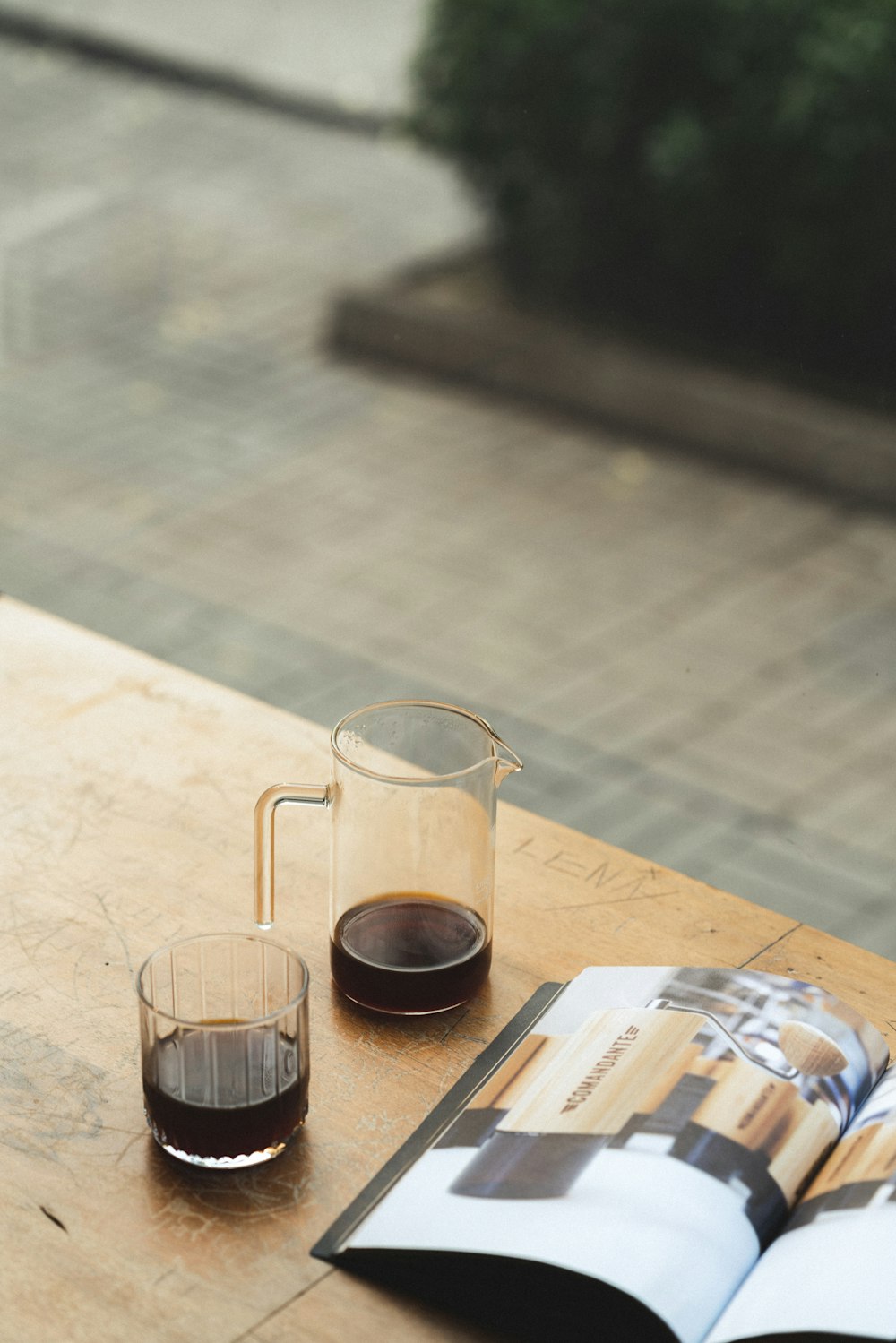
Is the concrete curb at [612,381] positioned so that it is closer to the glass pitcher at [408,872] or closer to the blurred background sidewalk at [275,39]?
the blurred background sidewalk at [275,39]

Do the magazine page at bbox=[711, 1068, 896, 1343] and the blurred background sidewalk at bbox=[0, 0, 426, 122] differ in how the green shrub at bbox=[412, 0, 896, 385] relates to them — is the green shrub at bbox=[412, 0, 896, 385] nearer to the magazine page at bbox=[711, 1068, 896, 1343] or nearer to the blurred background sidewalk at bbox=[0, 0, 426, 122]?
the blurred background sidewalk at bbox=[0, 0, 426, 122]

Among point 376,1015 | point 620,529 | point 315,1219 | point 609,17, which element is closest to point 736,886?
point 620,529

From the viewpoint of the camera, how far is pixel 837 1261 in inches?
31.5

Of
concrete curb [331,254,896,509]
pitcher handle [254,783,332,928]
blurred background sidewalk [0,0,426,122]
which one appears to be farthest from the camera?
concrete curb [331,254,896,509]

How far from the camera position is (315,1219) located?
35.1 inches

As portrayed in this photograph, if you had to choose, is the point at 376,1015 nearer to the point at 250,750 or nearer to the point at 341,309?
the point at 250,750

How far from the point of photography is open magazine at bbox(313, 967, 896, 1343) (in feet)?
2.61

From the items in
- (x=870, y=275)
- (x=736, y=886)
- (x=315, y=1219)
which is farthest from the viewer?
(x=870, y=275)

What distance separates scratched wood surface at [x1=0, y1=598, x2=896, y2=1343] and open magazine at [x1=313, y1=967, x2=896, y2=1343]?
0.12 ft

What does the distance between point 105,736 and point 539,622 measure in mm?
1601

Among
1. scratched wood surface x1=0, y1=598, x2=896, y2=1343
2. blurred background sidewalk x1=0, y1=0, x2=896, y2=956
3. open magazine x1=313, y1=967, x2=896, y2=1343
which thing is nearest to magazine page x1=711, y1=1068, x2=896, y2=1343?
open magazine x1=313, y1=967, x2=896, y2=1343

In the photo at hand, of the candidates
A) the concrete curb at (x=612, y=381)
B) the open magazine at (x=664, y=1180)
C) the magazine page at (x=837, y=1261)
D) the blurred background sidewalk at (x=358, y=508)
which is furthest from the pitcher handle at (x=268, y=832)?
the concrete curb at (x=612, y=381)

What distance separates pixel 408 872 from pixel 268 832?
0.33 ft

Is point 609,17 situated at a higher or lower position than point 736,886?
higher
